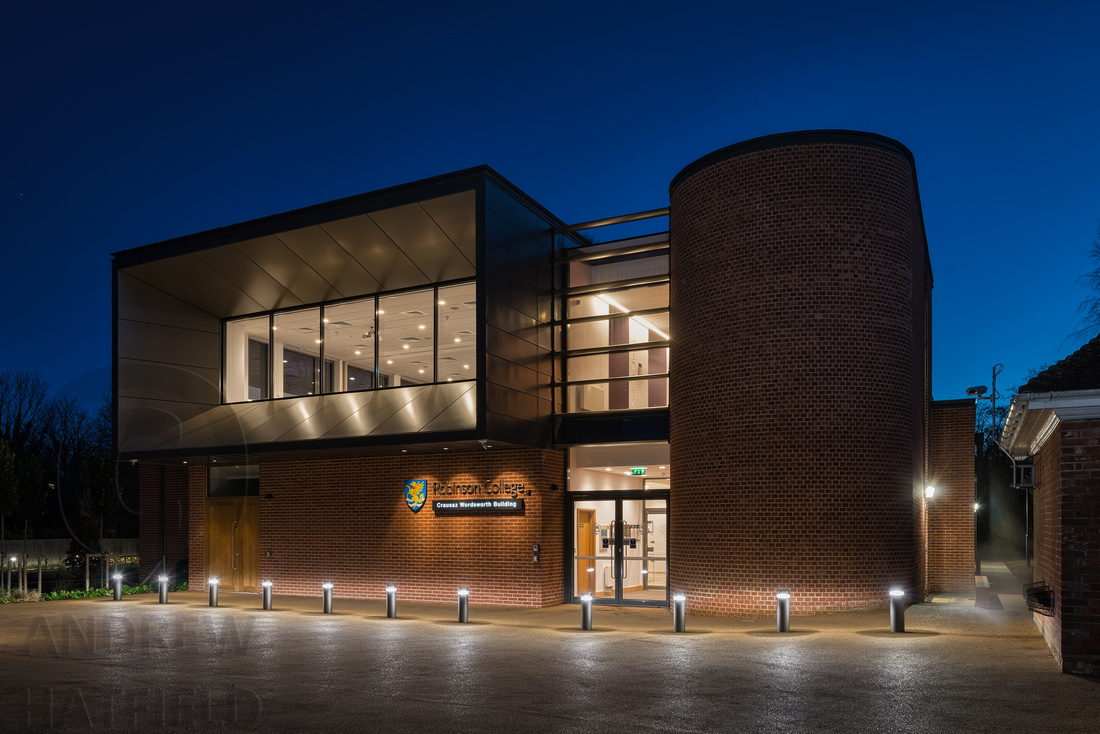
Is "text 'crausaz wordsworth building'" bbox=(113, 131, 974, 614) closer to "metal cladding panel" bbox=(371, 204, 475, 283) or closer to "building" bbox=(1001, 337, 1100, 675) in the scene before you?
"metal cladding panel" bbox=(371, 204, 475, 283)

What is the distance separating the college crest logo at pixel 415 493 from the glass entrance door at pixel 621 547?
3.52 metres

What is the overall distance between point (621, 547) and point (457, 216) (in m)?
7.97

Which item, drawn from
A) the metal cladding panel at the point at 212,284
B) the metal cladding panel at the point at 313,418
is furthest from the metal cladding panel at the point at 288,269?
the metal cladding panel at the point at 313,418

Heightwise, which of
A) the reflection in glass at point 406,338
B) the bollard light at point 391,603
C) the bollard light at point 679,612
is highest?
the reflection in glass at point 406,338

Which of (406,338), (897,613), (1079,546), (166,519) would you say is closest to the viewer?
(1079,546)

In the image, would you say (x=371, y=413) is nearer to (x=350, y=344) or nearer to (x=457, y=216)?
(x=350, y=344)

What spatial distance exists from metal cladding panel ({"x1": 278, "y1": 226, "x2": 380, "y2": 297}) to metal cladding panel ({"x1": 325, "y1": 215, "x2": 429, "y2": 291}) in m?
0.20

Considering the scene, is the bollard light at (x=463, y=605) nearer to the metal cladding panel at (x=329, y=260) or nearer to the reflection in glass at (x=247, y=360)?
the metal cladding panel at (x=329, y=260)

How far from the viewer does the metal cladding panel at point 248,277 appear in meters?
22.5

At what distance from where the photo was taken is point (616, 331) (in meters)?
21.4

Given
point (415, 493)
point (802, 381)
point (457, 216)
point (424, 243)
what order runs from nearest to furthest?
point (802, 381) < point (457, 216) < point (424, 243) < point (415, 493)

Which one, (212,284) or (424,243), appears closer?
(424,243)

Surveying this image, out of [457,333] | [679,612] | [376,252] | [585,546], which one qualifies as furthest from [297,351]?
[679,612]

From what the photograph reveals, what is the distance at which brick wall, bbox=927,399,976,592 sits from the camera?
2330cm
